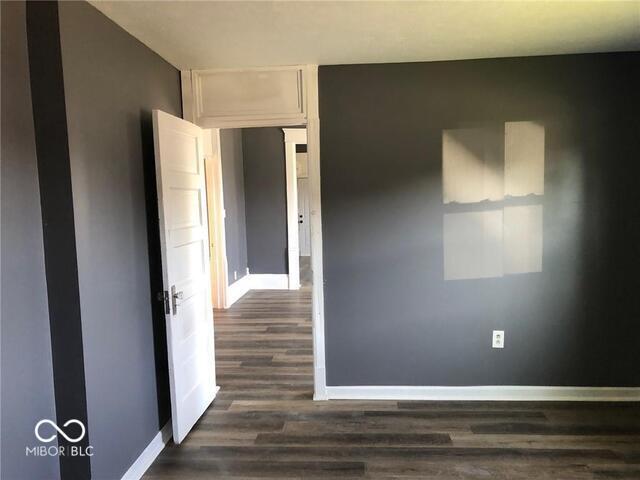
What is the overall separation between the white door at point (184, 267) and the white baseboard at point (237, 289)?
104 inches

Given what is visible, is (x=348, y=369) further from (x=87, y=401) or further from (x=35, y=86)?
(x=35, y=86)

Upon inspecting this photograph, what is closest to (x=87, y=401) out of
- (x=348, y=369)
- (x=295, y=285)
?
(x=348, y=369)

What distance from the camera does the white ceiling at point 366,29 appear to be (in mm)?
1968

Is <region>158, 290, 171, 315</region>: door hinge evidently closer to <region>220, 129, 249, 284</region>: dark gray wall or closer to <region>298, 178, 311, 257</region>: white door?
<region>220, 129, 249, 284</region>: dark gray wall

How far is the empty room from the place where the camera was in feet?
6.82

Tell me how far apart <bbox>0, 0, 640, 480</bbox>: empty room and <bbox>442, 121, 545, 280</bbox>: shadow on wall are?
0.05ft

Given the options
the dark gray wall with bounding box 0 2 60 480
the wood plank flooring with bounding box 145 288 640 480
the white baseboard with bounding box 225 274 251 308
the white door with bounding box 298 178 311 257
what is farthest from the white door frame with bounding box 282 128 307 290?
the dark gray wall with bounding box 0 2 60 480

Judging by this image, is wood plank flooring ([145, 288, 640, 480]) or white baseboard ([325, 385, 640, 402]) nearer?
wood plank flooring ([145, 288, 640, 480])

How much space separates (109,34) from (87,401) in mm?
1730

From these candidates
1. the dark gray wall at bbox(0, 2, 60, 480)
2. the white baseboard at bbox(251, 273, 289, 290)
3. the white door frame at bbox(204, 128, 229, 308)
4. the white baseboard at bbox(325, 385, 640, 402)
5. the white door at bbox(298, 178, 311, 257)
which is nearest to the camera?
the dark gray wall at bbox(0, 2, 60, 480)

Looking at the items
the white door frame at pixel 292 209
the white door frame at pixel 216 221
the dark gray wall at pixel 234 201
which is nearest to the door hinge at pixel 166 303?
the white door frame at pixel 216 221

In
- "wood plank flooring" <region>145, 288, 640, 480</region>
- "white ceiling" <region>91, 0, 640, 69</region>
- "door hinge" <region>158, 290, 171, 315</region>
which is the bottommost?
"wood plank flooring" <region>145, 288, 640, 480</region>

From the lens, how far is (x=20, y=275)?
1.65m

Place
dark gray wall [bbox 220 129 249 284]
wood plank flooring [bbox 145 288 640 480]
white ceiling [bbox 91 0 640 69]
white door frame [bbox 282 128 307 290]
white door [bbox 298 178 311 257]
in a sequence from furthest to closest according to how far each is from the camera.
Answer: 1. white door [bbox 298 178 311 257]
2. white door frame [bbox 282 128 307 290]
3. dark gray wall [bbox 220 129 249 284]
4. wood plank flooring [bbox 145 288 640 480]
5. white ceiling [bbox 91 0 640 69]
